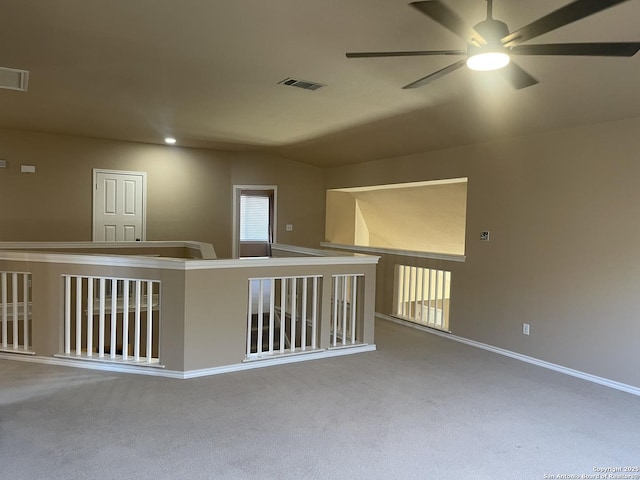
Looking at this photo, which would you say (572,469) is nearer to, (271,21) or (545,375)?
(545,375)

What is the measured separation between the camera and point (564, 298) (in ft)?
14.0

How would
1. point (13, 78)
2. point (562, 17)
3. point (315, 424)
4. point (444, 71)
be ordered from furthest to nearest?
1. point (13, 78)
2. point (315, 424)
3. point (444, 71)
4. point (562, 17)

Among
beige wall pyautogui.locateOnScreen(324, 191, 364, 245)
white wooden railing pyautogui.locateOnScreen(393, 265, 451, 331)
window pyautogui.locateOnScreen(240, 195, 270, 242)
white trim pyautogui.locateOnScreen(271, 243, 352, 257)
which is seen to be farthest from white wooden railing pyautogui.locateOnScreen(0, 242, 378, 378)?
window pyautogui.locateOnScreen(240, 195, 270, 242)

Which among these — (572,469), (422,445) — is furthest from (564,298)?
(422,445)

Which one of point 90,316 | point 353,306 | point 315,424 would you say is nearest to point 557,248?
point 353,306

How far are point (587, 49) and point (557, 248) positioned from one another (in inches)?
104

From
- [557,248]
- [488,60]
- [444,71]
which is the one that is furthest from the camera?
[557,248]

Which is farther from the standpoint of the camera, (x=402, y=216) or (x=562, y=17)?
(x=402, y=216)

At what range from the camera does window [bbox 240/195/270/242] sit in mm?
8297

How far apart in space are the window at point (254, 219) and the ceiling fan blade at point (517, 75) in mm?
6021

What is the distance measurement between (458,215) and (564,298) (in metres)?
2.70

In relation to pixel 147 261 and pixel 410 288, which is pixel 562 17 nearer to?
pixel 147 261

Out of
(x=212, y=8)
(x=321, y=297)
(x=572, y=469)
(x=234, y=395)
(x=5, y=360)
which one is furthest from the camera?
(x=321, y=297)

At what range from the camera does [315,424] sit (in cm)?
295
